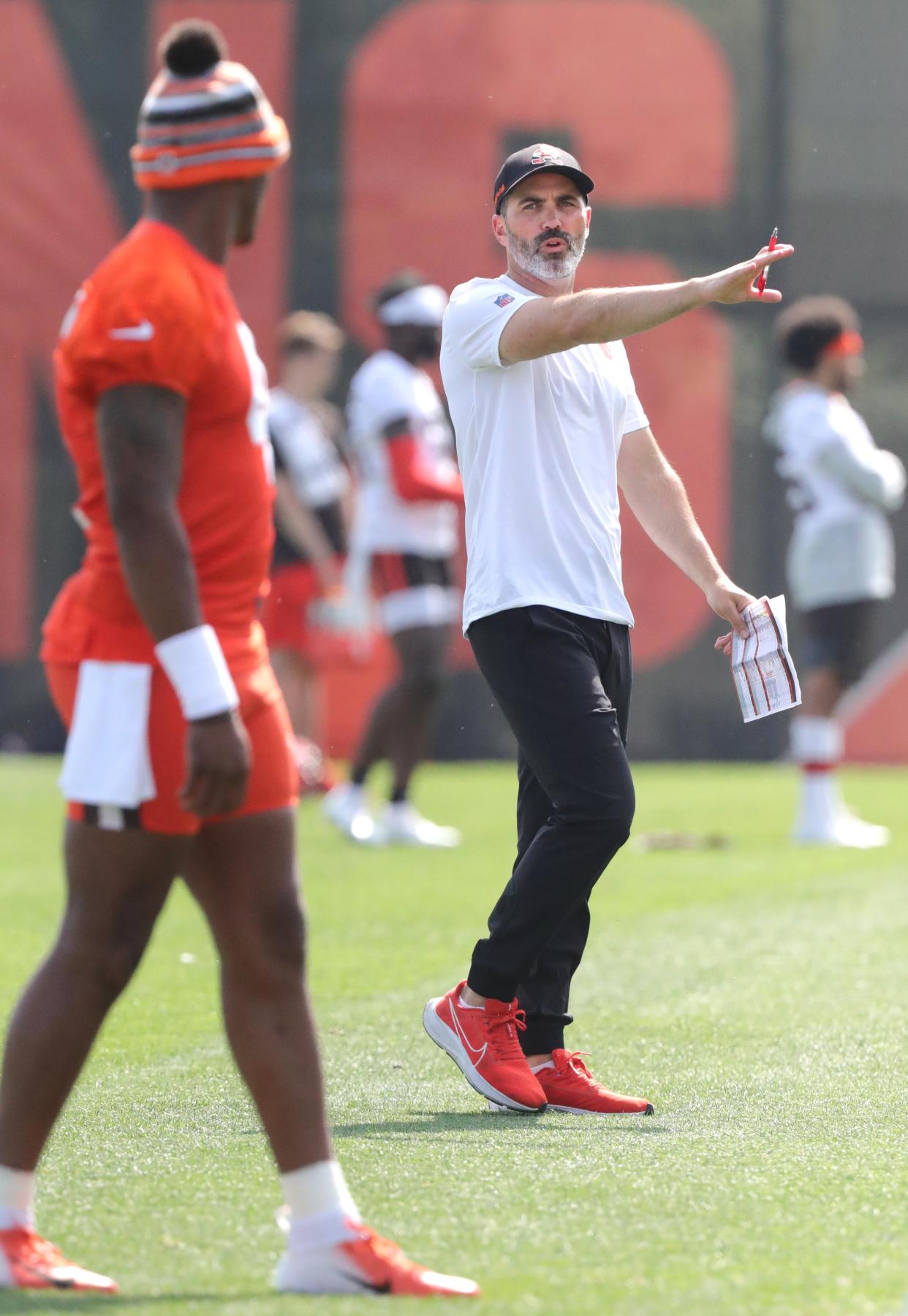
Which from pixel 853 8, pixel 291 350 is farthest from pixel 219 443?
pixel 853 8

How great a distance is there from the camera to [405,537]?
977 cm

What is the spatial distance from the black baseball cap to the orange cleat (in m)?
2.28

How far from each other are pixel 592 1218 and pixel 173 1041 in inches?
78.5

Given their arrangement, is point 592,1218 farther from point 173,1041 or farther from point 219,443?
point 173,1041

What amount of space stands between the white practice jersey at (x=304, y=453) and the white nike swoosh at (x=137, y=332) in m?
8.39

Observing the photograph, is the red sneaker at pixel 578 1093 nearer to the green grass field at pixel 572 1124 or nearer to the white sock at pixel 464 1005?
the green grass field at pixel 572 1124

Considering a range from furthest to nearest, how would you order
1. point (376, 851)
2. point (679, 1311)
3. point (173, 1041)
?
point (376, 851)
point (173, 1041)
point (679, 1311)

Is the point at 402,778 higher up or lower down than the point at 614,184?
lower down

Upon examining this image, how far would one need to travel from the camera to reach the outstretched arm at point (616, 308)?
3.66 m

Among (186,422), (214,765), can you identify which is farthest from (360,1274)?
(186,422)

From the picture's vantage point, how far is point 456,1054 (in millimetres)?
4445

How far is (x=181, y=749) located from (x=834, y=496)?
24.9 ft

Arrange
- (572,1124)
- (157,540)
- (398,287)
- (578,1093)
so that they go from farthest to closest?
(398,287) → (578,1093) → (572,1124) → (157,540)

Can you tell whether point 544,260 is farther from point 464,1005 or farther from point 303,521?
point 303,521
